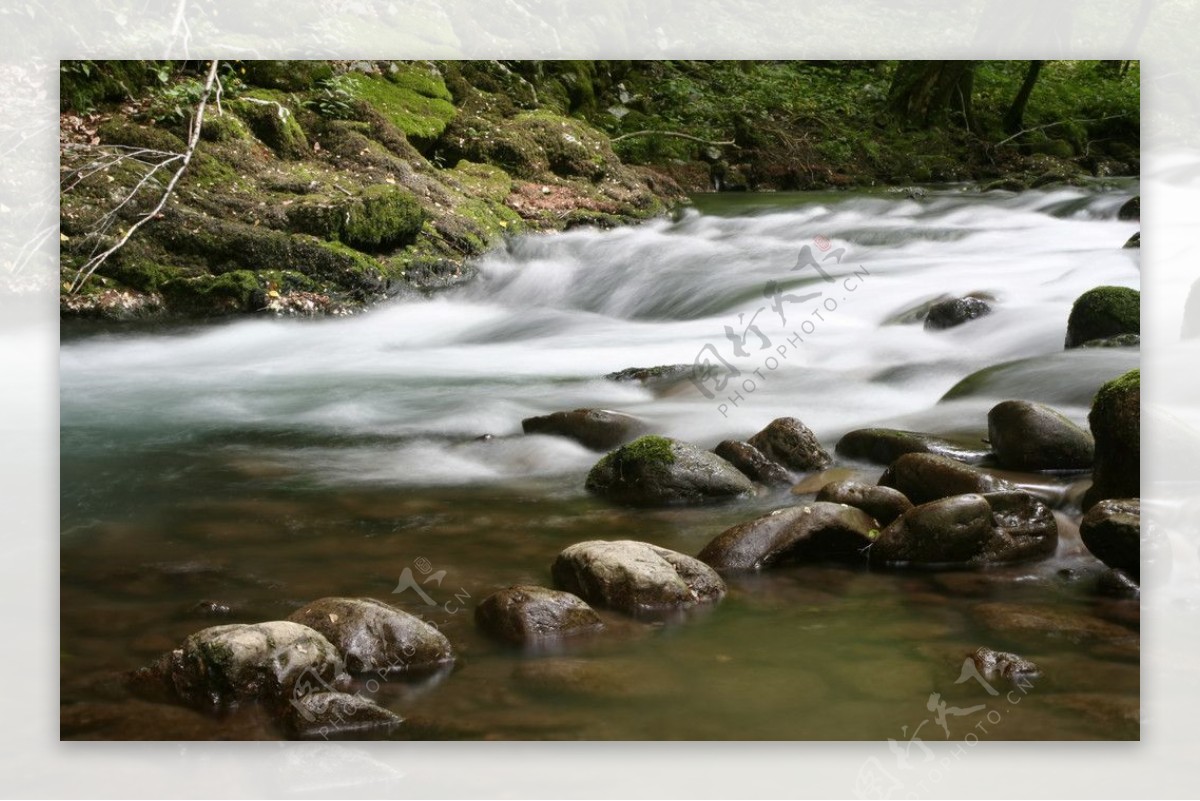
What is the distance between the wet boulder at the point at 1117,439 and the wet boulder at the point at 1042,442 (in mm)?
113

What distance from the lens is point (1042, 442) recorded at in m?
4.40

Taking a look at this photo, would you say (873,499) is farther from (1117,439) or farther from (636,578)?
(636,578)

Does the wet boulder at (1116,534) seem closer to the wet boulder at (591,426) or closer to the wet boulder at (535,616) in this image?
the wet boulder at (591,426)

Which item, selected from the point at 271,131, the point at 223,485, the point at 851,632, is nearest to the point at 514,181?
the point at 271,131

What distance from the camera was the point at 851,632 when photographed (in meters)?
3.64

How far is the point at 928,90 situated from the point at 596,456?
6.68 feet

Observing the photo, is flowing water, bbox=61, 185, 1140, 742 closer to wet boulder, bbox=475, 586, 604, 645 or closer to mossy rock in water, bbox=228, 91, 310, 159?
wet boulder, bbox=475, 586, 604, 645

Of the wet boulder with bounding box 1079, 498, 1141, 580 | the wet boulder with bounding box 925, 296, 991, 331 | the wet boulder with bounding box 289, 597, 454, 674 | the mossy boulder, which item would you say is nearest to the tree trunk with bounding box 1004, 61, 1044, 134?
the wet boulder with bounding box 925, 296, 991, 331

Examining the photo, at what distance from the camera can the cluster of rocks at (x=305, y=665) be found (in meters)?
3.25

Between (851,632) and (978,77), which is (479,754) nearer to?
(851,632)

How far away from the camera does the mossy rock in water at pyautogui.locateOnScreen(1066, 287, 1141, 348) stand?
4.40 meters

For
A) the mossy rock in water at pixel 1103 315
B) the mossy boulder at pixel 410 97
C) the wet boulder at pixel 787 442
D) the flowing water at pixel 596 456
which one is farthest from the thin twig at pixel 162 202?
the mossy rock in water at pixel 1103 315

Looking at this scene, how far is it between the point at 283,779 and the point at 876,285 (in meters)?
2.99

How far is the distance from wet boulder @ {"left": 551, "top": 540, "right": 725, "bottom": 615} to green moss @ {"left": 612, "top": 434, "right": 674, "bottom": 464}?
1.79 ft
